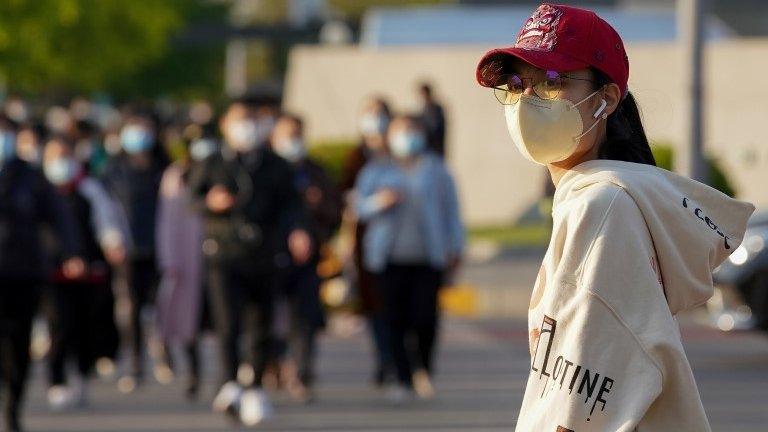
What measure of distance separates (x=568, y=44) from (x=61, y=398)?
28.1 ft

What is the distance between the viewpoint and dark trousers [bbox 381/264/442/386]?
1189 cm

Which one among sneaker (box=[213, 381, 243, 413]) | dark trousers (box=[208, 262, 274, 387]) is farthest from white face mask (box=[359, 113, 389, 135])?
sneaker (box=[213, 381, 243, 413])

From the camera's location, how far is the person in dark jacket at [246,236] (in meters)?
10.9

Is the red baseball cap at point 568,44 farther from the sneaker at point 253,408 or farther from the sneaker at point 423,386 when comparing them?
the sneaker at point 423,386

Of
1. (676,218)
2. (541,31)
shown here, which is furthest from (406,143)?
(676,218)

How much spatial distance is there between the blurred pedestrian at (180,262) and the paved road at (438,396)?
1.51ft

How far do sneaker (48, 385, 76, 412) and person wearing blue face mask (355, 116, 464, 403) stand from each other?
202 cm

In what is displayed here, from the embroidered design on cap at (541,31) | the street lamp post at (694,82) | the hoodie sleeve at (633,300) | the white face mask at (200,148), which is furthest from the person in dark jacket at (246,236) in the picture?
the hoodie sleeve at (633,300)

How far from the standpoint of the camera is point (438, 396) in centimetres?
1210

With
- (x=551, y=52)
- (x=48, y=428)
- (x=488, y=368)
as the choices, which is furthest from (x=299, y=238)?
(x=551, y=52)

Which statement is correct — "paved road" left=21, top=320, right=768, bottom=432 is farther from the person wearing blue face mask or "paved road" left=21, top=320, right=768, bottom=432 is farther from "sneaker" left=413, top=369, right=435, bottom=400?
the person wearing blue face mask

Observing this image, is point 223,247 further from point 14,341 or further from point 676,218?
point 676,218

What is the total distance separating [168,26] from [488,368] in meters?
34.3

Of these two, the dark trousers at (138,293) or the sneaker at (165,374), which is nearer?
the dark trousers at (138,293)
